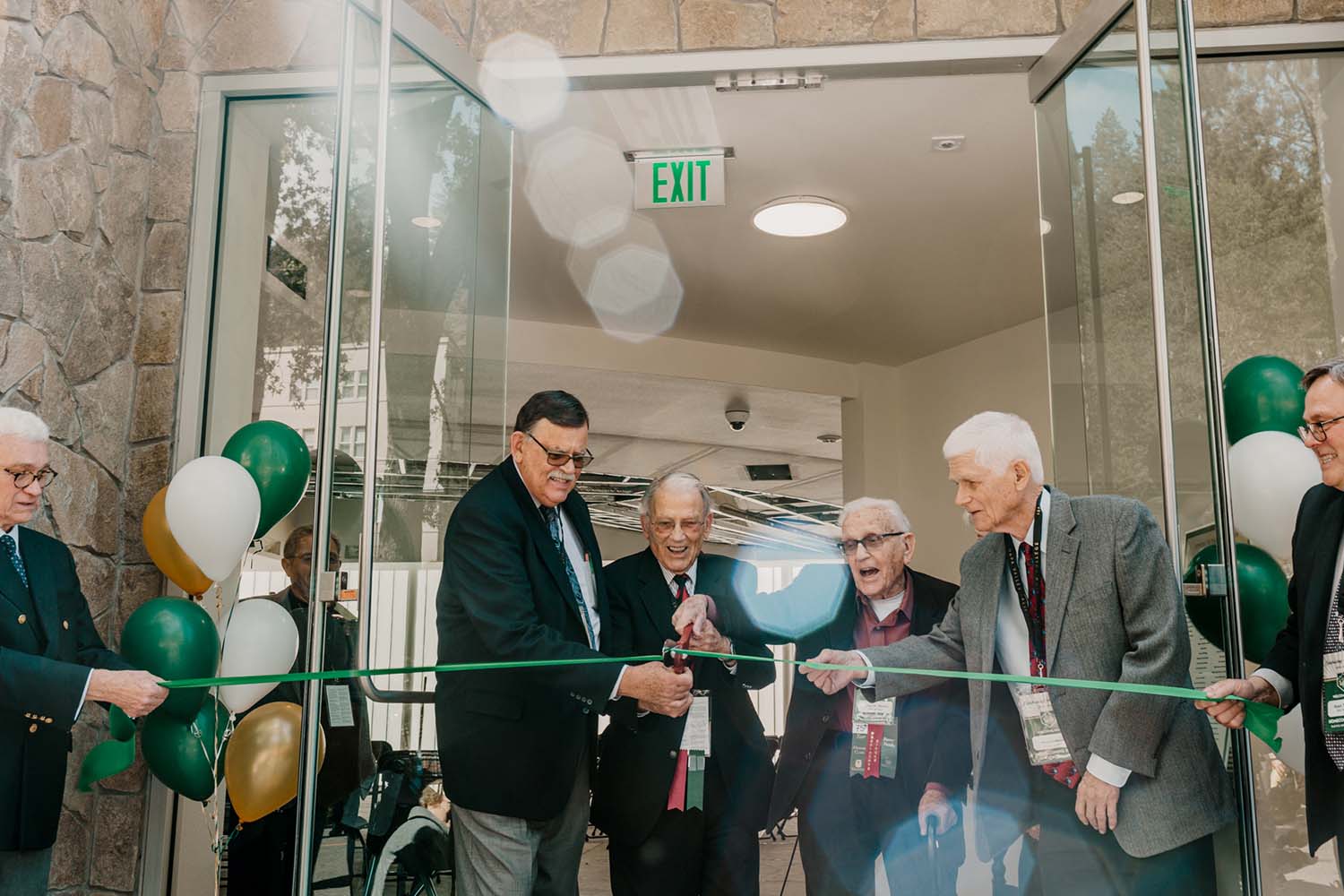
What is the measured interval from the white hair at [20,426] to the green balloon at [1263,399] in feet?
8.89

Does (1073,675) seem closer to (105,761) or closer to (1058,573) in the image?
(1058,573)

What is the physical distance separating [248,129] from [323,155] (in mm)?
317

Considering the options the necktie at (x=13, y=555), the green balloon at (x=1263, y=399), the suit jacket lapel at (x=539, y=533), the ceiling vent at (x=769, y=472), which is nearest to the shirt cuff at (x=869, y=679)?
the suit jacket lapel at (x=539, y=533)

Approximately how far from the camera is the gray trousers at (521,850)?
2.58 meters

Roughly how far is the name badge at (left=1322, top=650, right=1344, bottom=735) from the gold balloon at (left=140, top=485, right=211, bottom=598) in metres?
2.70

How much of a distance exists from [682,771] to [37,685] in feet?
4.66

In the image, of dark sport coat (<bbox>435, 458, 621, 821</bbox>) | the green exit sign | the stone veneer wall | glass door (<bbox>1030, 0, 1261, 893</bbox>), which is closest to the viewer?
glass door (<bbox>1030, 0, 1261, 893</bbox>)

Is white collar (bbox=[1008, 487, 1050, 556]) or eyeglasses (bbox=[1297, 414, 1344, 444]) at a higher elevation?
eyeglasses (bbox=[1297, 414, 1344, 444])

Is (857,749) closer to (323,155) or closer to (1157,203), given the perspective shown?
(1157,203)

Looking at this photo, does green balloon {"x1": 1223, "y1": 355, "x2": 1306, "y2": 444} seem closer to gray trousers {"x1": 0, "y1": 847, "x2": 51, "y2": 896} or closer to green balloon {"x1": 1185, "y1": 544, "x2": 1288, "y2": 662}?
green balloon {"x1": 1185, "y1": 544, "x2": 1288, "y2": 662}

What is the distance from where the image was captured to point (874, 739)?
2.63 meters

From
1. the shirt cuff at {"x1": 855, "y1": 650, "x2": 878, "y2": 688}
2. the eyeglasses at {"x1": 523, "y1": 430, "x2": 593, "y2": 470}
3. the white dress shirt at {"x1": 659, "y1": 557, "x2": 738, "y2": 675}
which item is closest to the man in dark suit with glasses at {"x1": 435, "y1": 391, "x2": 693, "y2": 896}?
the eyeglasses at {"x1": 523, "y1": 430, "x2": 593, "y2": 470}

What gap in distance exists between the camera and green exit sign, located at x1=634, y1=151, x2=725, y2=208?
165 inches

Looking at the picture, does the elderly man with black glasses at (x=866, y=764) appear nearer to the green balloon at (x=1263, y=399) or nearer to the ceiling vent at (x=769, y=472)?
the green balloon at (x=1263, y=399)
